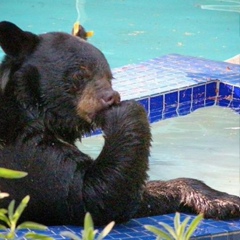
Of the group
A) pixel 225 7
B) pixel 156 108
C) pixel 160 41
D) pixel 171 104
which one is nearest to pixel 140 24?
pixel 160 41

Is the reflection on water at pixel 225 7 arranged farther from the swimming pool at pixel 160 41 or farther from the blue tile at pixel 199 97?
the blue tile at pixel 199 97

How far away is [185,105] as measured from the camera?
8852mm

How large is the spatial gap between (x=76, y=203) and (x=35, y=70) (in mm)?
697

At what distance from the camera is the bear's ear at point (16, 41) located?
14.0 feet

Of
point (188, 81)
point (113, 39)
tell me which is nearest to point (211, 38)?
point (113, 39)

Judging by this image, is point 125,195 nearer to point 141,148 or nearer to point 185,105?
point 141,148

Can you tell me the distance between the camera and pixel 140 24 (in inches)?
598

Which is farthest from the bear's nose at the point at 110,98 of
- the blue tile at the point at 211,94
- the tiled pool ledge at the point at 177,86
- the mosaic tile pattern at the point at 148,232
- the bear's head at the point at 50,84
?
the blue tile at the point at 211,94

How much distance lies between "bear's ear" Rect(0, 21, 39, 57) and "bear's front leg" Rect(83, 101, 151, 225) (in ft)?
1.73

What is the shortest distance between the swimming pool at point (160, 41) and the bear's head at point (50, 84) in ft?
12.1

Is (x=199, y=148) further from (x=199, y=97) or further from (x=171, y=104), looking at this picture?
(x=199, y=97)

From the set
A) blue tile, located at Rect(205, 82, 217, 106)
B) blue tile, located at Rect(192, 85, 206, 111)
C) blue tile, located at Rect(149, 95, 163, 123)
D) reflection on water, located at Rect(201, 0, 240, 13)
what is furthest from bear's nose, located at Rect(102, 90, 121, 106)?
reflection on water, located at Rect(201, 0, 240, 13)

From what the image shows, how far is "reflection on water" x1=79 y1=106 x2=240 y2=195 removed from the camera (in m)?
7.63

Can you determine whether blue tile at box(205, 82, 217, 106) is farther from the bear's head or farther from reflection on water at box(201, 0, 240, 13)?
reflection on water at box(201, 0, 240, 13)
